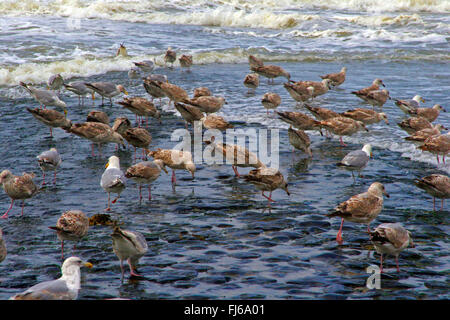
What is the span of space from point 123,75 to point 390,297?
50.6 feet

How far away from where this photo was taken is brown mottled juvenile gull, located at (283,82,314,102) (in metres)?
16.0

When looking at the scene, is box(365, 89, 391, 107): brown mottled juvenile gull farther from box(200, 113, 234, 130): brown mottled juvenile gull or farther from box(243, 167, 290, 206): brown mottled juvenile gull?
box(243, 167, 290, 206): brown mottled juvenile gull

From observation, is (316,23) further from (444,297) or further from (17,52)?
(444,297)

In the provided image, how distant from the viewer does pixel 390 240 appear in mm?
7188

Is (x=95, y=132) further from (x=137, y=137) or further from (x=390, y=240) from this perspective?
(x=390, y=240)

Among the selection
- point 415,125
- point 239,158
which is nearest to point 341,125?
point 415,125

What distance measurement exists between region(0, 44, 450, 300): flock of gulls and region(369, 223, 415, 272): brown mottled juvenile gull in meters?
0.01

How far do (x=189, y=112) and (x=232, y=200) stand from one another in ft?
14.9

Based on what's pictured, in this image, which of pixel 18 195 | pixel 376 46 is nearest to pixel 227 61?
pixel 376 46

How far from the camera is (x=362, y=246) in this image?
8.02m

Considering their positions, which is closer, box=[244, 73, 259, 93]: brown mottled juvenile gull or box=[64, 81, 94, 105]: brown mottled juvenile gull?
box=[64, 81, 94, 105]: brown mottled juvenile gull

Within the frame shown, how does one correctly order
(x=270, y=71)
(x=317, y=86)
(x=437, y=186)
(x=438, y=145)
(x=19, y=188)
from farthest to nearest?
(x=270, y=71)
(x=317, y=86)
(x=438, y=145)
(x=437, y=186)
(x=19, y=188)

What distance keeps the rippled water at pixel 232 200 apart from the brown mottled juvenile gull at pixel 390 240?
0.85 ft

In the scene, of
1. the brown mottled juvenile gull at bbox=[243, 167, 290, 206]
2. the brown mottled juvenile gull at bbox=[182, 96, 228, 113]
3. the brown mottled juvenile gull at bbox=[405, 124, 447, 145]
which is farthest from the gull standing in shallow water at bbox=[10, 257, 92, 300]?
the brown mottled juvenile gull at bbox=[182, 96, 228, 113]
